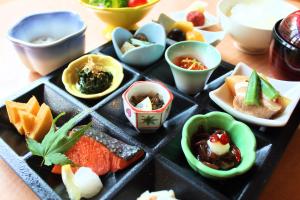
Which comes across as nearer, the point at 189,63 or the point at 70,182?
the point at 70,182

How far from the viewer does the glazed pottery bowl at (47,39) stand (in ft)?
3.30

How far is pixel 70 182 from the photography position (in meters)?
0.71

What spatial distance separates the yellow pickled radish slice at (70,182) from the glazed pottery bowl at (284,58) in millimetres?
740

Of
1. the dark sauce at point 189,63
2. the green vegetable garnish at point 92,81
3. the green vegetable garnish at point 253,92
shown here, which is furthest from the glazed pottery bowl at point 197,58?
the green vegetable garnish at point 92,81

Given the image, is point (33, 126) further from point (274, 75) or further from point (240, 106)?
point (274, 75)

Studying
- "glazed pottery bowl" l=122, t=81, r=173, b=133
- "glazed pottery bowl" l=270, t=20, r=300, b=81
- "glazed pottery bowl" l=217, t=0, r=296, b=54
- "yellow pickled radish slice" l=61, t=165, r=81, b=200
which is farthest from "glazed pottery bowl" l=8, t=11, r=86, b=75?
"glazed pottery bowl" l=270, t=20, r=300, b=81

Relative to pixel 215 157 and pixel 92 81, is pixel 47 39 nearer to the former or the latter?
pixel 92 81

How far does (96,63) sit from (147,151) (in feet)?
1.41

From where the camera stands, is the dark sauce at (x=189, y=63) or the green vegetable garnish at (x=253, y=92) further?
the dark sauce at (x=189, y=63)

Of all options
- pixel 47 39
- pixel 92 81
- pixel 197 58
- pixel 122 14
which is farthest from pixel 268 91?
pixel 47 39

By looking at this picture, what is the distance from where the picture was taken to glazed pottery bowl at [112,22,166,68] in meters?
1.05

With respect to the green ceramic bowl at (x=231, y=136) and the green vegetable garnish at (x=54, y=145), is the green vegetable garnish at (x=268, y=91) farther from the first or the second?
the green vegetable garnish at (x=54, y=145)

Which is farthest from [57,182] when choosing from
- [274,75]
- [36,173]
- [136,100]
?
[274,75]

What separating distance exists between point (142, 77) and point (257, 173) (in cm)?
49
